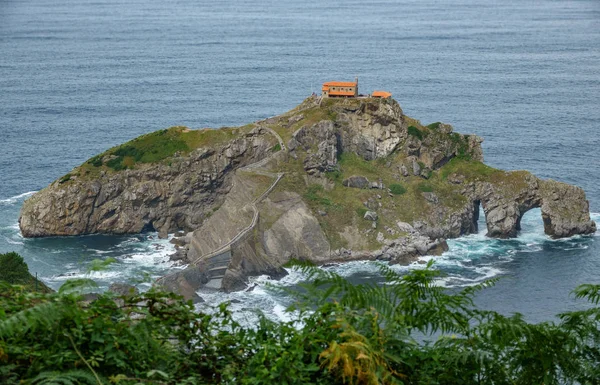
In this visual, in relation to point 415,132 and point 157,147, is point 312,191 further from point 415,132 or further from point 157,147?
point 157,147

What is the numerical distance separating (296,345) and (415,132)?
323 feet

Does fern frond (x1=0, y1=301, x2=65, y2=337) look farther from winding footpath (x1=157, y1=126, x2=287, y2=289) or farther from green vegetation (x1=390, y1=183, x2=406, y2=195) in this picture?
green vegetation (x1=390, y1=183, x2=406, y2=195)

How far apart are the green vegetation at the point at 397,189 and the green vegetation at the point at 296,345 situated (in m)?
90.1

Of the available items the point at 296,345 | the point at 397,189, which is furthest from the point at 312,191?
the point at 296,345

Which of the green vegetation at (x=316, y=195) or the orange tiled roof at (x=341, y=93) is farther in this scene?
the orange tiled roof at (x=341, y=93)

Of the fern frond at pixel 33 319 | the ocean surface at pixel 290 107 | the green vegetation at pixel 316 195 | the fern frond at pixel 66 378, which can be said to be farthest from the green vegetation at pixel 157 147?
the fern frond at pixel 66 378

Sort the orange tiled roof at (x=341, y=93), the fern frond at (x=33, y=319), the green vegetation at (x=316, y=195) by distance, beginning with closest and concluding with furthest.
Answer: the fern frond at (x=33, y=319), the green vegetation at (x=316, y=195), the orange tiled roof at (x=341, y=93)

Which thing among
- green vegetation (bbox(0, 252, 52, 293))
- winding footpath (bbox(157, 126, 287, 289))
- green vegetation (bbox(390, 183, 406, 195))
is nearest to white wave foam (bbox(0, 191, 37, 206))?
winding footpath (bbox(157, 126, 287, 289))

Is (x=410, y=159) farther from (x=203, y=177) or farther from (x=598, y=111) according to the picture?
(x=598, y=111)

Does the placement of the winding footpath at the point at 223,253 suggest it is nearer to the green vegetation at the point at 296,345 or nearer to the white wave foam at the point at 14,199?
the white wave foam at the point at 14,199

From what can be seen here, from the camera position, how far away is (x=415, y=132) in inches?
4326

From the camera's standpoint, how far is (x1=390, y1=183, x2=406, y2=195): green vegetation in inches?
4136

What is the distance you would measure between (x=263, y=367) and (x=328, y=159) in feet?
309

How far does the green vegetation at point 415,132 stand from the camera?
110 meters
